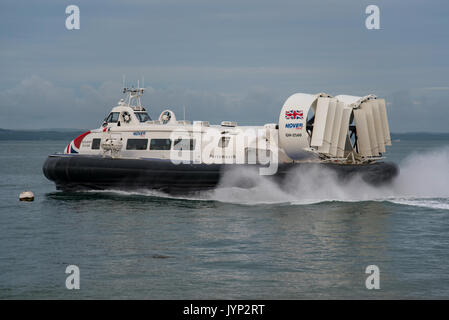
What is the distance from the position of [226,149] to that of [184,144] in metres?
1.63

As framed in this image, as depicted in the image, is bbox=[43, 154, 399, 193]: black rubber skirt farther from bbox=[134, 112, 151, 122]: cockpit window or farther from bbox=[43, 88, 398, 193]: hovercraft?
bbox=[134, 112, 151, 122]: cockpit window

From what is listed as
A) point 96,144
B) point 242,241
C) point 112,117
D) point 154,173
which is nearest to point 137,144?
point 154,173

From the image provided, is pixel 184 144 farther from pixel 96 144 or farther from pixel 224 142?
pixel 96 144

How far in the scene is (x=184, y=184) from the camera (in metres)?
18.8

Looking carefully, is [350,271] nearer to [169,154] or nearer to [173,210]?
[173,210]

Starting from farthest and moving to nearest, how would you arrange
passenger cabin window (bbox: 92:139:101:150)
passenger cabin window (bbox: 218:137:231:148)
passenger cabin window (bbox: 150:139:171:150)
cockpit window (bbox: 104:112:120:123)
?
cockpit window (bbox: 104:112:120:123), passenger cabin window (bbox: 92:139:101:150), passenger cabin window (bbox: 150:139:171:150), passenger cabin window (bbox: 218:137:231:148)

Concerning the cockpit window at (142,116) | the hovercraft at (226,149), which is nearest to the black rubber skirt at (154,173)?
the hovercraft at (226,149)

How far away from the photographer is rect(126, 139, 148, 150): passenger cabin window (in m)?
20.1

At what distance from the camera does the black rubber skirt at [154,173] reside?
58.6 feet

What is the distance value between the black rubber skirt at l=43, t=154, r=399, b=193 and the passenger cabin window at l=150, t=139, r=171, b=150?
0.72 meters

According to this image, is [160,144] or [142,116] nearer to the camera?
[160,144]

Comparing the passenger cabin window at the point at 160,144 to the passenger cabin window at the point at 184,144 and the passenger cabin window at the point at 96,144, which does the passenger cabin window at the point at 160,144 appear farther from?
the passenger cabin window at the point at 96,144

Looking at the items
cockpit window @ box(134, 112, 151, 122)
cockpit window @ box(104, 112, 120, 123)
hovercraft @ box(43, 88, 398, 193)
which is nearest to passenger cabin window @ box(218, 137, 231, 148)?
hovercraft @ box(43, 88, 398, 193)

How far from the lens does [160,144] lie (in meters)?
19.9
